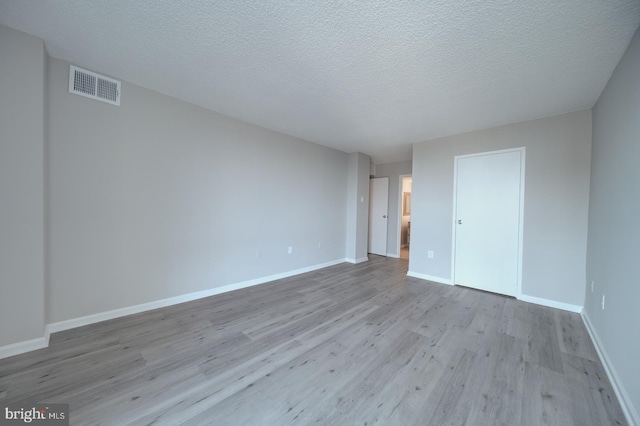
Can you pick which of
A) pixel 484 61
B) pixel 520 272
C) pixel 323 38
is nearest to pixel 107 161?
pixel 323 38

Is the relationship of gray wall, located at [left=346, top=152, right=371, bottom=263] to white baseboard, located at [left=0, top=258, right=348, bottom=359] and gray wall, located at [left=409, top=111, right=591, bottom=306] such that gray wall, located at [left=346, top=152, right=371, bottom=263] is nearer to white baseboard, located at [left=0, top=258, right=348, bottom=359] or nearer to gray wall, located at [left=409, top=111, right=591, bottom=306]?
white baseboard, located at [left=0, top=258, right=348, bottom=359]

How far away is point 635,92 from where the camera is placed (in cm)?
153

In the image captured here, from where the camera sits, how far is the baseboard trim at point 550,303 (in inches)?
109

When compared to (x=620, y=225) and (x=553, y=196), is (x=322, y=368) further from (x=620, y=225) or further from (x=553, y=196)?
(x=553, y=196)

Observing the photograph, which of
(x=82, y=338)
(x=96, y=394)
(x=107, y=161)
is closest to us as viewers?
(x=96, y=394)

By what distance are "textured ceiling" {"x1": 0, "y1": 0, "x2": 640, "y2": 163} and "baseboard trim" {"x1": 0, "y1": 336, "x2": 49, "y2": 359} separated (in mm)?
2386

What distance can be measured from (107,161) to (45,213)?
25.6 inches

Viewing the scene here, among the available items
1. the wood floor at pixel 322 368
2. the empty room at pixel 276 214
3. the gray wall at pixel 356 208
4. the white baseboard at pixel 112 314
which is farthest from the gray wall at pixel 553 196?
the white baseboard at pixel 112 314

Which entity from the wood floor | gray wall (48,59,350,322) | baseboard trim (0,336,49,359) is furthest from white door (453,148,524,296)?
baseboard trim (0,336,49,359)

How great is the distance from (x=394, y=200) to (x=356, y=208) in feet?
4.41

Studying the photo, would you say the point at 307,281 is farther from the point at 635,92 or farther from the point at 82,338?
A: the point at 635,92

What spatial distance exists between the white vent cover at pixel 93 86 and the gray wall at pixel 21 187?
0.26 meters

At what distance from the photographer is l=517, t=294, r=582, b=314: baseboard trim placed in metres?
2.76

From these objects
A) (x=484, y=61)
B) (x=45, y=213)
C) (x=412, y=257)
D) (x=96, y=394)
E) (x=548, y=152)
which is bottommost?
(x=96, y=394)
